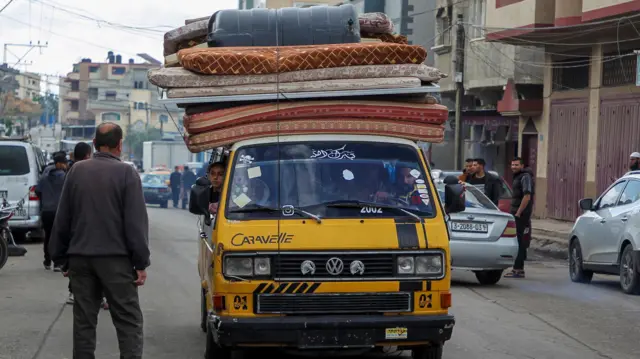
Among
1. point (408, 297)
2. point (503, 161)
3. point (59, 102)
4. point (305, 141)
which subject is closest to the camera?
point (408, 297)

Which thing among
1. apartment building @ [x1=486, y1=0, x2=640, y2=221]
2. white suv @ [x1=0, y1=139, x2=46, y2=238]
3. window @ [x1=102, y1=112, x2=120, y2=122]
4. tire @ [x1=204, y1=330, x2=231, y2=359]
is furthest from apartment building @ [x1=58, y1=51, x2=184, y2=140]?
tire @ [x1=204, y1=330, x2=231, y2=359]

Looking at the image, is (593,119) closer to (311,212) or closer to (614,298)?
(614,298)

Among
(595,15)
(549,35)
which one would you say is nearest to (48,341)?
(595,15)

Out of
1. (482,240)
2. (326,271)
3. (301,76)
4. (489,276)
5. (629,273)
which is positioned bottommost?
(489,276)

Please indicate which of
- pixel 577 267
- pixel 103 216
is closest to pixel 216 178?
pixel 103 216

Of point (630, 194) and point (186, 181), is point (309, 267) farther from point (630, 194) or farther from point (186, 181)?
point (186, 181)

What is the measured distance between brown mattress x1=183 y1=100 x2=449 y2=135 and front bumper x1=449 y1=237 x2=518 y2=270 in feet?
21.1

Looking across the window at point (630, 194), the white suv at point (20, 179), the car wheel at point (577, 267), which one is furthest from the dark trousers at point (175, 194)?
the window at point (630, 194)

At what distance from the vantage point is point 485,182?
1734cm

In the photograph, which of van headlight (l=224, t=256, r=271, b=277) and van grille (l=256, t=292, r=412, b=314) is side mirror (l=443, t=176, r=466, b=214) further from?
van headlight (l=224, t=256, r=271, b=277)

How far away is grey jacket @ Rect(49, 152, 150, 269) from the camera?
736cm

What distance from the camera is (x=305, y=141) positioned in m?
9.02

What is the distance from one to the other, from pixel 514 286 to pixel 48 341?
25.2 feet

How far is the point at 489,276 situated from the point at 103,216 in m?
9.67
